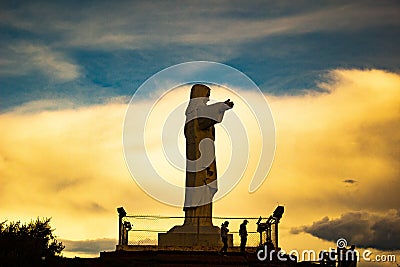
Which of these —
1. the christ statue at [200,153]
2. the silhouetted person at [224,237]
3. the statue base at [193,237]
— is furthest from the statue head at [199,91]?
the silhouetted person at [224,237]

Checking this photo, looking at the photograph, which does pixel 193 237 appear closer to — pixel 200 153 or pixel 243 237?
pixel 243 237

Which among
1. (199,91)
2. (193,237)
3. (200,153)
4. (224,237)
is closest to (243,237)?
(224,237)

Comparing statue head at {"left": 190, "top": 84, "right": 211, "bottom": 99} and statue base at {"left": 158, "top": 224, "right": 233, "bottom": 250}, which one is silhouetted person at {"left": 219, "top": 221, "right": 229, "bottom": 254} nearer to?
statue base at {"left": 158, "top": 224, "right": 233, "bottom": 250}

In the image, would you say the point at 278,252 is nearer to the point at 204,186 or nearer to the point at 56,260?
the point at 204,186

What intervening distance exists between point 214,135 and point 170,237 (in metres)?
5.83

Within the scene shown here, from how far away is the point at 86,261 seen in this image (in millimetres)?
27797

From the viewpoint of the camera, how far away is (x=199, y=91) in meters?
35.1

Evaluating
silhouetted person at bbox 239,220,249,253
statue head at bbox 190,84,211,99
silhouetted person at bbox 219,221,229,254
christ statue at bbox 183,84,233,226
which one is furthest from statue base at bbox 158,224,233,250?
statue head at bbox 190,84,211,99

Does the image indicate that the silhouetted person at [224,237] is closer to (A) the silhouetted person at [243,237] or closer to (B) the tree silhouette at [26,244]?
(A) the silhouetted person at [243,237]

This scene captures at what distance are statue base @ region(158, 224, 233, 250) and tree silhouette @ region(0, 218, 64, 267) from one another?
4.59 m

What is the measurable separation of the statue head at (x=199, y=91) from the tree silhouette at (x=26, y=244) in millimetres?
8913

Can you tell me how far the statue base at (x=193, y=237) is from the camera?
31766mm

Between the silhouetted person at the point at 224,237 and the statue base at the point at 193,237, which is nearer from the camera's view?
the silhouetted person at the point at 224,237

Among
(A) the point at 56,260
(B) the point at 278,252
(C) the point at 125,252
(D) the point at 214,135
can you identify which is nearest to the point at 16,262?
(A) the point at 56,260
